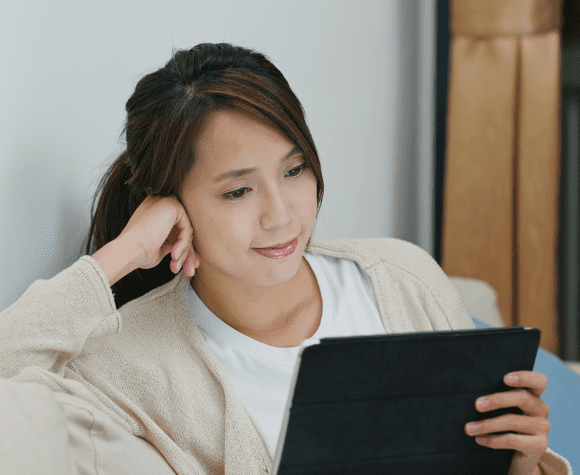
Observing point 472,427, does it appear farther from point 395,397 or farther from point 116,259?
point 116,259

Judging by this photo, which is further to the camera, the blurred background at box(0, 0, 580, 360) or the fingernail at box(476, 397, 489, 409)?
the blurred background at box(0, 0, 580, 360)

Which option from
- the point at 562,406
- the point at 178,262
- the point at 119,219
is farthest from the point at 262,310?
the point at 562,406

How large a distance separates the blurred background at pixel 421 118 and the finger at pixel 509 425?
701 millimetres

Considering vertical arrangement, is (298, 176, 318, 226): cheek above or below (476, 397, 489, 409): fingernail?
above

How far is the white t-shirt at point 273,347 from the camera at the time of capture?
3.45 ft

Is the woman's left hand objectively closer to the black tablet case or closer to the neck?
the black tablet case

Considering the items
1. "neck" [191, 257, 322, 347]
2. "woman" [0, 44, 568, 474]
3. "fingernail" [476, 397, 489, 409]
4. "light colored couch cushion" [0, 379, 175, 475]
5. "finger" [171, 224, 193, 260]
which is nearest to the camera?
"light colored couch cushion" [0, 379, 175, 475]

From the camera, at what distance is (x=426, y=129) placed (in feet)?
8.19

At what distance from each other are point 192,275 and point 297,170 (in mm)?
234

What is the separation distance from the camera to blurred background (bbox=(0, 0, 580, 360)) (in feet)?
3.86

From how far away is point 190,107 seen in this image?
99 cm

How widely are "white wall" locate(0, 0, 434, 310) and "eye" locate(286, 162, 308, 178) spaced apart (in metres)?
0.37

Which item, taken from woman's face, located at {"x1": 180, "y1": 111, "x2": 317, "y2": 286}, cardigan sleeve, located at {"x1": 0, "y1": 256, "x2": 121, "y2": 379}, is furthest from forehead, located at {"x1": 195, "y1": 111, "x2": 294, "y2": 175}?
cardigan sleeve, located at {"x1": 0, "y1": 256, "x2": 121, "y2": 379}

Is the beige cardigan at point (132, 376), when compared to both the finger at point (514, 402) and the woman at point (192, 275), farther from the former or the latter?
the finger at point (514, 402)
